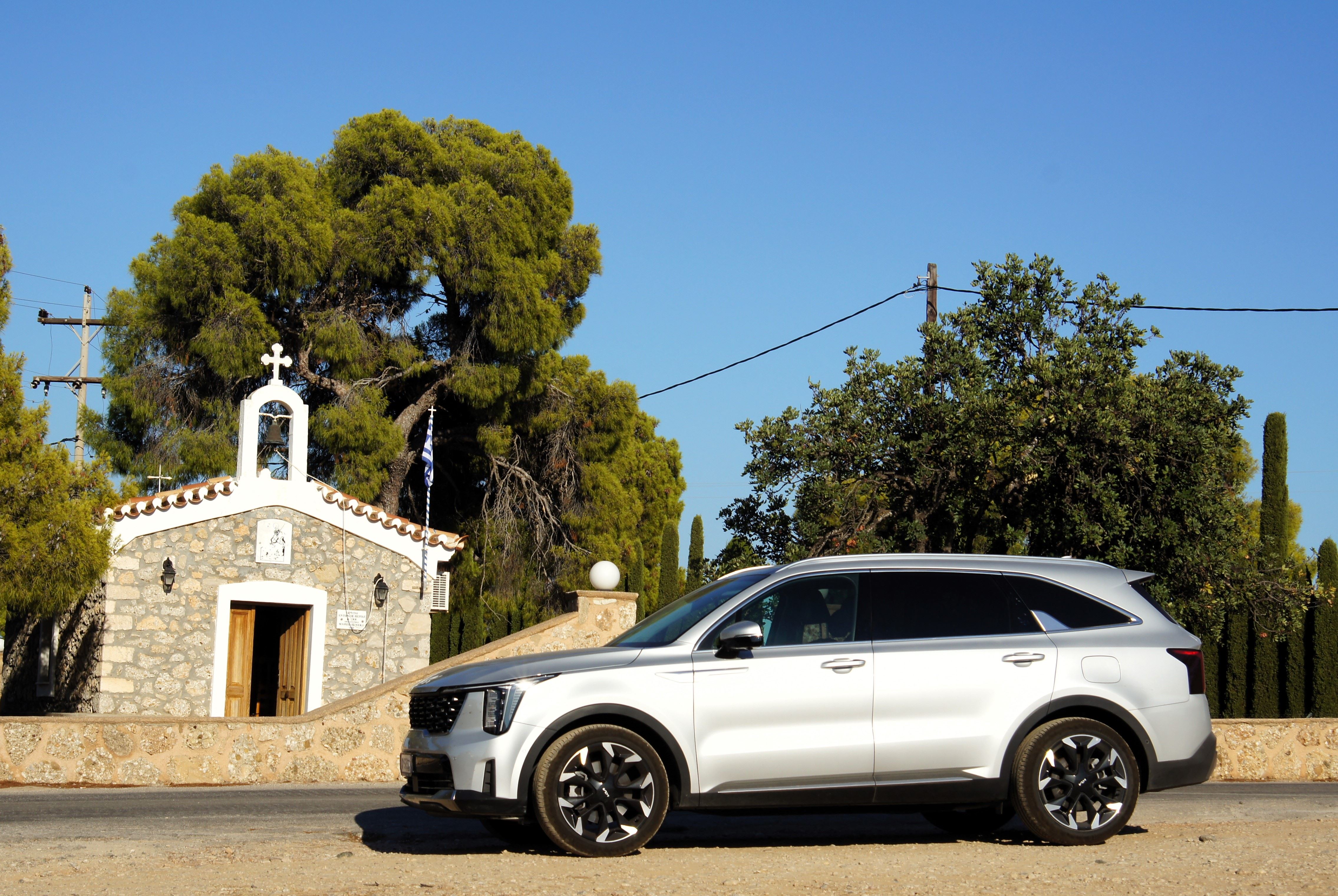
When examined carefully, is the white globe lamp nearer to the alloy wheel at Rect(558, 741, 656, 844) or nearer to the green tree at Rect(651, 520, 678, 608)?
the green tree at Rect(651, 520, 678, 608)

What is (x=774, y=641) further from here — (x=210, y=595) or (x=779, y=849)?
(x=210, y=595)

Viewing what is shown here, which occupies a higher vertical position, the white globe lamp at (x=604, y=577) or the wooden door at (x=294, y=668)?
the white globe lamp at (x=604, y=577)

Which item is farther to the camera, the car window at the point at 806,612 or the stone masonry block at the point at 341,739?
the stone masonry block at the point at 341,739

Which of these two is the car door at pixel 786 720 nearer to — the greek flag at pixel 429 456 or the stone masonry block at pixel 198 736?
the stone masonry block at pixel 198 736

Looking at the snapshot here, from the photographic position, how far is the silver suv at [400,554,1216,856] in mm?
6848

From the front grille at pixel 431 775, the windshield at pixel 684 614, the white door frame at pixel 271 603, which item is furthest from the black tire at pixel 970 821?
the white door frame at pixel 271 603

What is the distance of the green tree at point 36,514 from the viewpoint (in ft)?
49.9

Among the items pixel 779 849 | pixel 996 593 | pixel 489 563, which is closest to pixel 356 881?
pixel 779 849

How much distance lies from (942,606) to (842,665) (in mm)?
815

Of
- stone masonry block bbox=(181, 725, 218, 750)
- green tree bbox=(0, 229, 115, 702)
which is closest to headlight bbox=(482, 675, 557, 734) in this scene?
stone masonry block bbox=(181, 725, 218, 750)

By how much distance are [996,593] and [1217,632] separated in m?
11.1

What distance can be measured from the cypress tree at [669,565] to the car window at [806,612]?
2004 centimetres

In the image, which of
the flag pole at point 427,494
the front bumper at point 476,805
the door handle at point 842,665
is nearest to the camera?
the front bumper at point 476,805

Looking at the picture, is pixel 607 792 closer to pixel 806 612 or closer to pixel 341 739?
pixel 806 612
